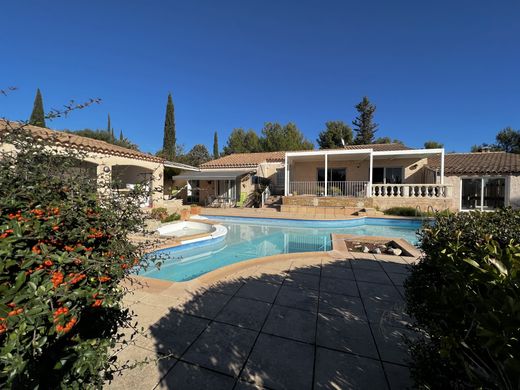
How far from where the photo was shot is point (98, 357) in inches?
79.1

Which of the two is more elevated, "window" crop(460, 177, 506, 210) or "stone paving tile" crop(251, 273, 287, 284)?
"window" crop(460, 177, 506, 210)

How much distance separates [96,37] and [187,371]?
24.1 metres

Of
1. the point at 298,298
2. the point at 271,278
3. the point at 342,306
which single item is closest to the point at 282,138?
the point at 271,278

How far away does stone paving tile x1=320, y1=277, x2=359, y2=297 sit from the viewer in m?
6.04

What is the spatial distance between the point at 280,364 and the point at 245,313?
5.18 feet

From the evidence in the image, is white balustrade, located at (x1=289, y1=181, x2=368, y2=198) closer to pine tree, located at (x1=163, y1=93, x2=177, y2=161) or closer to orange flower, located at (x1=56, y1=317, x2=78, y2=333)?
orange flower, located at (x1=56, y1=317, x2=78, y2=333)

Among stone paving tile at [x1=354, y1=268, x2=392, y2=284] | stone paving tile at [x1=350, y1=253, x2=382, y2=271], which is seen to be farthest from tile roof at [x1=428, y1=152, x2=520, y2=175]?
stone paving tile at [x1=354, y1=268, x2=392, y2=284]

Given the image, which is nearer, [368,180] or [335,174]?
[368,180]

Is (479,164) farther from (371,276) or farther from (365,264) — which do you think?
(371,276)

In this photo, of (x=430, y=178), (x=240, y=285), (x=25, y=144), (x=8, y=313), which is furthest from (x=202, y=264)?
(x=430, y=178)

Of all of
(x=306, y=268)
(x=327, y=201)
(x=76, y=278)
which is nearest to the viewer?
(x=76, y=278)

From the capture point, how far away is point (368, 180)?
Answer: 90.2 ft

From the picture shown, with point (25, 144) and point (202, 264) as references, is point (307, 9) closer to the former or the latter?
point (202, 264)

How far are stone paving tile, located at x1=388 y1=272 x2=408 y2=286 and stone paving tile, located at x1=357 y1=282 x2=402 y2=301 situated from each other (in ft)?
1.32
